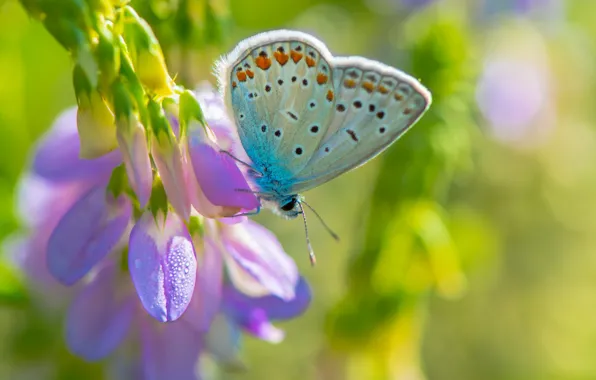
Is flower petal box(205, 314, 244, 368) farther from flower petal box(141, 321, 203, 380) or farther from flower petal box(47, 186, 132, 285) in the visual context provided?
flower petal box(47, 186, 132, 285)

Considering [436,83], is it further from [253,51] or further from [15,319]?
[15,319]

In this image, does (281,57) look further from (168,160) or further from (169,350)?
(169,350)

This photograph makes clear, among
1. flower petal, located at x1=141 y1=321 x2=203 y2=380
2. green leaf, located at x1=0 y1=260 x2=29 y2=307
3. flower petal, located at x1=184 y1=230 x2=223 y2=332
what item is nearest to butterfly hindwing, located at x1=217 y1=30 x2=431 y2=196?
flower petal, located at x1=184 y1=230 x2=223 y2=332

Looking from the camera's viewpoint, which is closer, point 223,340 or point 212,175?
point 212,175

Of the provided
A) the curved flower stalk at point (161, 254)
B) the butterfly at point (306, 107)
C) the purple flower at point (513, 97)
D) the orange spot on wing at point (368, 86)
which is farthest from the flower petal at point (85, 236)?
the purple flower at point (513, 97)

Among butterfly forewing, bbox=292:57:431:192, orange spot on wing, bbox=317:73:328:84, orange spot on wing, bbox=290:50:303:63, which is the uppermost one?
orange spot on wing, bbox=290:50:303:63

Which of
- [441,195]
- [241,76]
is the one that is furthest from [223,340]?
[441,195]

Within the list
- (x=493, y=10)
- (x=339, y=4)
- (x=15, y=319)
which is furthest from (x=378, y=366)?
(x=339, y=4)
